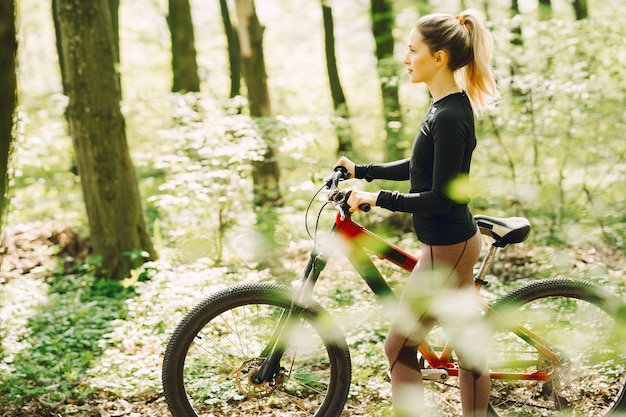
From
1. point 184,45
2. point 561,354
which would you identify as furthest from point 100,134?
point 184,45

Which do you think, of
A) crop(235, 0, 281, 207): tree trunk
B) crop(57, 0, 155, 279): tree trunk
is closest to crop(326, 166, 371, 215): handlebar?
crop(57, 0, 155, 279): tree trunk

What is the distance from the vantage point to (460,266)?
2.58m

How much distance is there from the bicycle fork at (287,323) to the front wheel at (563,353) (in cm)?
100

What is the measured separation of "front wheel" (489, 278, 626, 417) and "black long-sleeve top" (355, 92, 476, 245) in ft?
2.38

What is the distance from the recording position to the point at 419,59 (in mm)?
2451

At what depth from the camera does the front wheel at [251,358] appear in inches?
110

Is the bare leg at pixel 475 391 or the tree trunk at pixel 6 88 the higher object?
the tree trunk at pixel 6 88

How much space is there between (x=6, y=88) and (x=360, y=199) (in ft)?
4.89

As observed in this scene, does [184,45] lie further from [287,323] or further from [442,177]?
[442,177]

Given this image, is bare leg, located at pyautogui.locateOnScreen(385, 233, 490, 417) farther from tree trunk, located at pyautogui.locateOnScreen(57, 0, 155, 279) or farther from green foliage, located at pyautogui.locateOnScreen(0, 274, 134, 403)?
tree trunk, located at pyautogui.locateOnScreen(57, 0, 155, 279)

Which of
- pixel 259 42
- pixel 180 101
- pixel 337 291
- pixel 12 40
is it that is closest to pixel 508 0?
Result: pixel 259 42

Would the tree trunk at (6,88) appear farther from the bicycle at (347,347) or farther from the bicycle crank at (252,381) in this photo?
the bicycle crank at (252,381)

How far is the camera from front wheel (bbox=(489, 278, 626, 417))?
3.00 m

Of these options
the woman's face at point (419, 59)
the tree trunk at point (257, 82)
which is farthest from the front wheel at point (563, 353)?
the tree trunk at point (257, 82)
